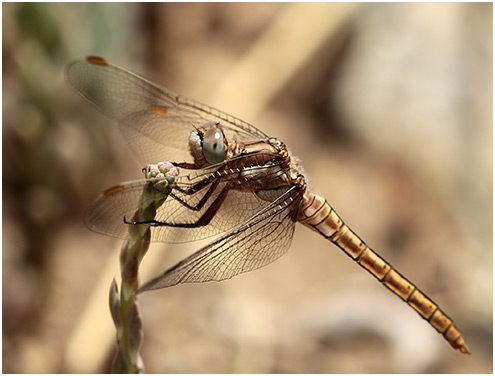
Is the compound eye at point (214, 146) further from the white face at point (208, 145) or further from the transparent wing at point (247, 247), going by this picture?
the transparent wing at point (247, 247)

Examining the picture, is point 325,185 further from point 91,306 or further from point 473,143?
point 91,306

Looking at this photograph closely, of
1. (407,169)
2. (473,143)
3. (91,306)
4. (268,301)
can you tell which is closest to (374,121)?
(407,169)

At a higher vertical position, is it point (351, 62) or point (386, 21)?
point (386, 21)

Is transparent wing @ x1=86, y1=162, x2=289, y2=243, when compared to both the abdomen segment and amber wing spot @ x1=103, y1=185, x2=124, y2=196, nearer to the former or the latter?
amber wing spot @ x1=103, y1=185, x2=124, y2=196

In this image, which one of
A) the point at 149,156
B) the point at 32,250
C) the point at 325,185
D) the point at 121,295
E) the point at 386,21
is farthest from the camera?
the point at 386,21

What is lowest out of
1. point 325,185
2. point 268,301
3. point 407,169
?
point 268,301

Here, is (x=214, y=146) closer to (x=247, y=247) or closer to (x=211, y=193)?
(x=211, y=193)

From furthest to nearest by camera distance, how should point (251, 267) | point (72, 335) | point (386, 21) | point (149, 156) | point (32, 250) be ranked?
point (386, 21) < point (32, 250) < point (72, 335) < point (149, 156) < point (251, 267)
